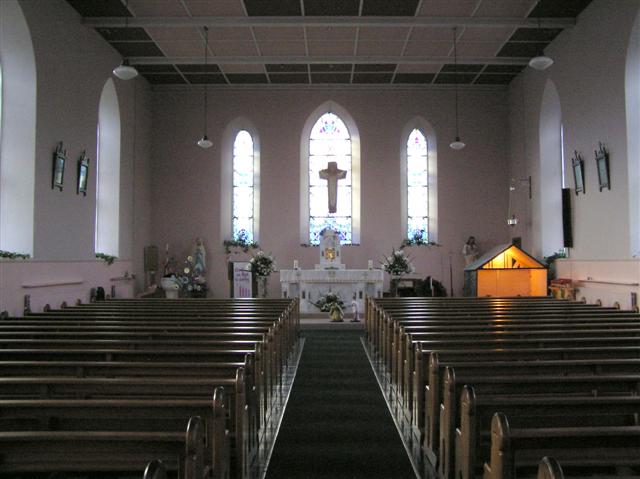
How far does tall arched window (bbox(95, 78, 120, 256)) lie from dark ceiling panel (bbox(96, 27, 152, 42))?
991mm

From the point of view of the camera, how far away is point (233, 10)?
447 inches

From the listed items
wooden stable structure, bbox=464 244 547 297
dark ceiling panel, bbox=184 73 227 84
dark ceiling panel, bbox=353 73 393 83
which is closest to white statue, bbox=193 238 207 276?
dark ceiling panel, bbox=184 73 227 84

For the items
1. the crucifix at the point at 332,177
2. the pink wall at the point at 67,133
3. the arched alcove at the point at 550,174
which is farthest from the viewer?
the crucifix at the point at 332,177

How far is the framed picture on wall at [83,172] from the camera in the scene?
11219mm

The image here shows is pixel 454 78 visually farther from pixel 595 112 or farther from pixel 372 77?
pixel 595 112

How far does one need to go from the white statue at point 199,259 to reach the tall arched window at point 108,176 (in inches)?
104

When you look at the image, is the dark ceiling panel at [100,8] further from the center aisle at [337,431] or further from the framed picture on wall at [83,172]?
the center aisle at [337,431]

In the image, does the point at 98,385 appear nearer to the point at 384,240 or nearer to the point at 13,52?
the point at 13,52

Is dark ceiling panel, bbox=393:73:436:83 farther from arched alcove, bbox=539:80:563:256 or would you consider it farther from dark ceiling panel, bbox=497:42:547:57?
arched alcove, bbox=539:80:563:256

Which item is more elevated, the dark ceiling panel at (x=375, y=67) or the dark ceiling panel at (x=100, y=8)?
the dark ceiling panel at (x=375, y=67)

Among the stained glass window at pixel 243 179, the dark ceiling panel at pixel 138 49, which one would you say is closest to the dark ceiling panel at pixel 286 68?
the stained glass window at pixel 243 179

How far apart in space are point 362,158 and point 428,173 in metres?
1.97

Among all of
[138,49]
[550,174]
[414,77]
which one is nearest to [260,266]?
[138,49]

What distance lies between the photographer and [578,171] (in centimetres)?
1145
